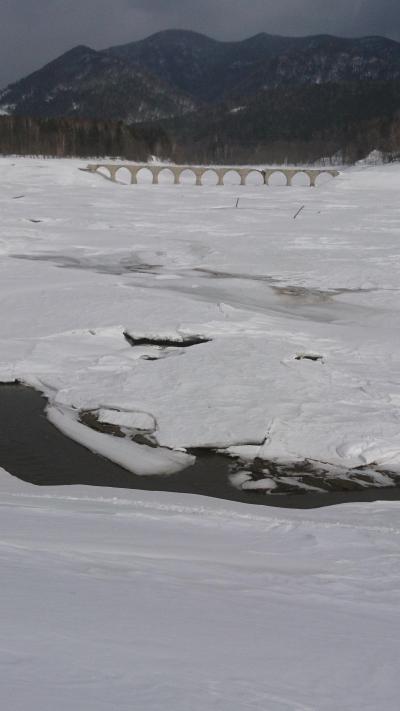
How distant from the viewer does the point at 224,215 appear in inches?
1351

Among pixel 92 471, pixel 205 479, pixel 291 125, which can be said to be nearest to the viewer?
pixel 205 479

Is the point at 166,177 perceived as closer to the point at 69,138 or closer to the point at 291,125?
the point at 69,138

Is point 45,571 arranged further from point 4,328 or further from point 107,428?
point 4,328

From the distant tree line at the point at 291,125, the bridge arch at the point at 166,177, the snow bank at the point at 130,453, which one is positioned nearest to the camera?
the snow bank at the point at 130,453

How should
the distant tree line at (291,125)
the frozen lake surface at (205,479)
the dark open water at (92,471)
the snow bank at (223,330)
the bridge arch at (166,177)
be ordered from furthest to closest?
the distant tree line at (291,125), the bridge arch at (166,177), the snow bank at (223,330), the dark open water at (92,471), the frozen lake surface at (205,479)

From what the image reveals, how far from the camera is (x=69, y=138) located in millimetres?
103000

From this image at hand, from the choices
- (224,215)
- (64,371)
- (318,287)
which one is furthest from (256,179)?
(64,371)

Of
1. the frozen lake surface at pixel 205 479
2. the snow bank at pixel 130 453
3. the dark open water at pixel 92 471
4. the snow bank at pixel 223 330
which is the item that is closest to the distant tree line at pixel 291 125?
the snow bank at pixel 223 330

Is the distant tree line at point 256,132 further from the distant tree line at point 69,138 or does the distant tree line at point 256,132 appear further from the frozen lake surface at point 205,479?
the frozen lake surface at point 205,479

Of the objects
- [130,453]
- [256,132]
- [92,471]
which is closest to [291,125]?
[256,132]

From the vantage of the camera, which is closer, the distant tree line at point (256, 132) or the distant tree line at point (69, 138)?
the distant tree line at point (69, 138)

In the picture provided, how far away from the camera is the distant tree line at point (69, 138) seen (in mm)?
98000

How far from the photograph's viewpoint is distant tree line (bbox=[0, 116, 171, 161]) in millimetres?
98000

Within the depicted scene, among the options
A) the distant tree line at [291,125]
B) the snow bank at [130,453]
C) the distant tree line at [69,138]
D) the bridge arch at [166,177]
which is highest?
the distant tree line at [291,125]
